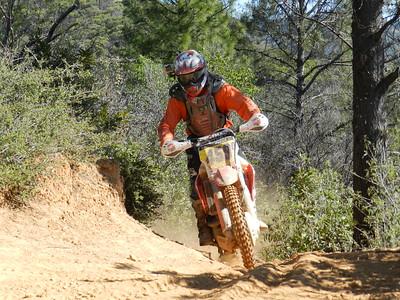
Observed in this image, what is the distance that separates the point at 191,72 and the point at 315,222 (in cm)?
265

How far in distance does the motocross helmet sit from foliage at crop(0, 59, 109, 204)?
6.91 ft

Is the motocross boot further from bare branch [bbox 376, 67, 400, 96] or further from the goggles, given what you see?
bare branch [bbox 376, 67, 400, 96]

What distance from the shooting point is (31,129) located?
8273mm

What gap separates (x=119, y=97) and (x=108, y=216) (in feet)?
17.0

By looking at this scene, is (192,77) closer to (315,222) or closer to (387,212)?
(315,222)

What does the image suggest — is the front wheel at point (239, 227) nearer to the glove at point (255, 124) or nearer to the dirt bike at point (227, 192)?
the dirt bike at point (227, 192)

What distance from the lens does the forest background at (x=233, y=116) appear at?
8102mm

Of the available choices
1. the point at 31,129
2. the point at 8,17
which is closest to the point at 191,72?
the point at 31,129

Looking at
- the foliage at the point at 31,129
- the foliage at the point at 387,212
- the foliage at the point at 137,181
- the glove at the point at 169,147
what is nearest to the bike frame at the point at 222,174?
the glove at the point at 169,147

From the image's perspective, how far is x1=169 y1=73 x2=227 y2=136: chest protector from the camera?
7.58 meters

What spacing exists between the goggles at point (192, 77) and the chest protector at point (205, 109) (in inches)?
7.6

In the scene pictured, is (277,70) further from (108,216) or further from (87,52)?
(108,216)

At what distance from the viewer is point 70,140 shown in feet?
28.9

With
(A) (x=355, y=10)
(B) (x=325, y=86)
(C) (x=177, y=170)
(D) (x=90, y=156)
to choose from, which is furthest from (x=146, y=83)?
(B) (x=325, y=86)
